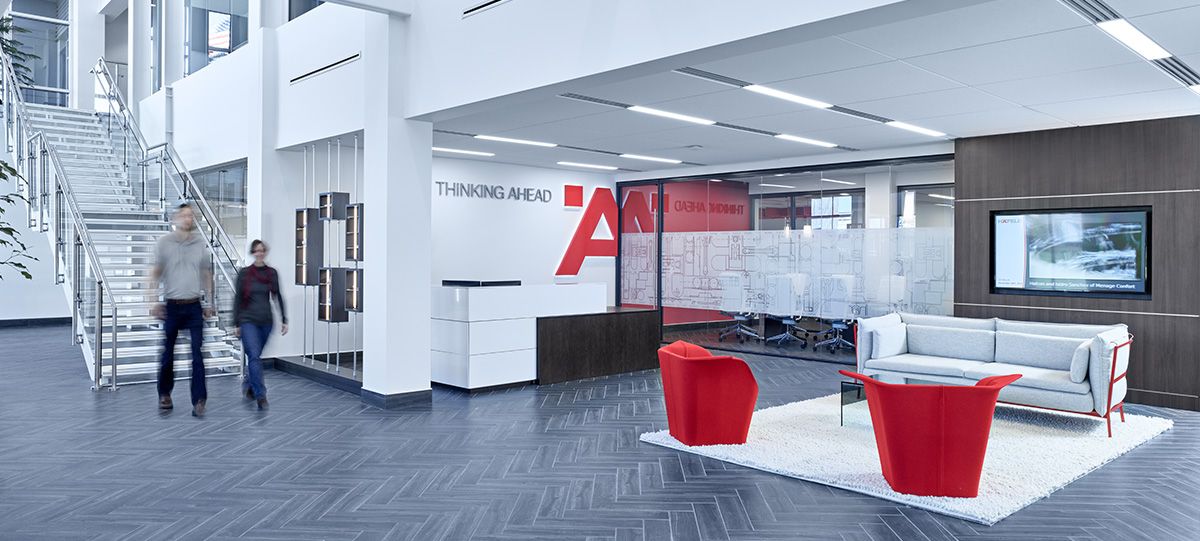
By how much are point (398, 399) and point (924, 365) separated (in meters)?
4.78

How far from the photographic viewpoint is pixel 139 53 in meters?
14.4

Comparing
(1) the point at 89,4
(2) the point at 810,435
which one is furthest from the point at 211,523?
(1) the point at 89,4

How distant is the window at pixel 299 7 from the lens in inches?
367

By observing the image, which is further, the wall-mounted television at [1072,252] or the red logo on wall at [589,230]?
the red logo on wall at [589,230]

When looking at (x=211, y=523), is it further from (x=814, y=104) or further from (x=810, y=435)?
(x=814, y=104)

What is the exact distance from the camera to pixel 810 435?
6281 mm

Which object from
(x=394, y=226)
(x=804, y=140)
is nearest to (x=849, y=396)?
(x=804, y=140)

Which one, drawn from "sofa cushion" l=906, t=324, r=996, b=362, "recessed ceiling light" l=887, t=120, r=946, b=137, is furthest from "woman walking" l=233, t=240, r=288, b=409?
"recessed ceiling light" l=887, t=120, r=946, b=137

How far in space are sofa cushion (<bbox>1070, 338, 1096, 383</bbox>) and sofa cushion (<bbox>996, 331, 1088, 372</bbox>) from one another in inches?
11.2

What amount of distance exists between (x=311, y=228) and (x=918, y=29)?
6.41m

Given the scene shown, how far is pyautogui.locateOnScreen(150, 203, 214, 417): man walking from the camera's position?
6688 mm

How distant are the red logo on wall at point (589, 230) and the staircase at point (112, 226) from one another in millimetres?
5106

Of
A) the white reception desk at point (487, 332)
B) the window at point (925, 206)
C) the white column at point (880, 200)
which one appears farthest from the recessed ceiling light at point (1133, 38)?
the white reception desk at point (487, 332)

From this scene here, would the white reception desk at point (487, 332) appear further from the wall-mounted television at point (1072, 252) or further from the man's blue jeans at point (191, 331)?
the wall-mounted television at point (1072, 252)
